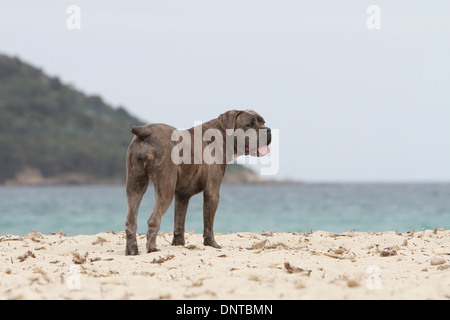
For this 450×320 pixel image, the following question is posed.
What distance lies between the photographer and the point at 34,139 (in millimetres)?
81062

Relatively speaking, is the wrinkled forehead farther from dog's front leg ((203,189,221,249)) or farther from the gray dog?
dog's front leg ((203,189,221,249))

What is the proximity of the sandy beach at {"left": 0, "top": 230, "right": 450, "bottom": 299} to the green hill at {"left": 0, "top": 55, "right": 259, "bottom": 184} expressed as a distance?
242ft

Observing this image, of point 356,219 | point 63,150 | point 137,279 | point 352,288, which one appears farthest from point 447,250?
point 63,150

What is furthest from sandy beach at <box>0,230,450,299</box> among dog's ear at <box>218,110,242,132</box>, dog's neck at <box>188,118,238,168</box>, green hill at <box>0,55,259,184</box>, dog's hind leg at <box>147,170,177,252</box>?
green hill at <box>0,55,259,184</box>

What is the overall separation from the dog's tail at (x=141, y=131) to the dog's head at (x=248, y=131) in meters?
1.34

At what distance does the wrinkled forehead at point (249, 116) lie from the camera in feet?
25.6

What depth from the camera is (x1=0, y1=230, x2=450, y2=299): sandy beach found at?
16.1 feet

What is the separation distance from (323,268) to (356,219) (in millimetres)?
22880

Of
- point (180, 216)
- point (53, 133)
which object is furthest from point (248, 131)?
point (53, 133)

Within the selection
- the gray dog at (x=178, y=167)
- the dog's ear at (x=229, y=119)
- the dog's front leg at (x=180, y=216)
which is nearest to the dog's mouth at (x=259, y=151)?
the gray dog at (x=178, y=167)

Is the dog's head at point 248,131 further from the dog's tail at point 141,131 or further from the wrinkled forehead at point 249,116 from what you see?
the dog's tail at point 141,131

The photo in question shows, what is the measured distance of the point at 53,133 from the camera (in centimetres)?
8488

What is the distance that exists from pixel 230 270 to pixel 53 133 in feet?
273
